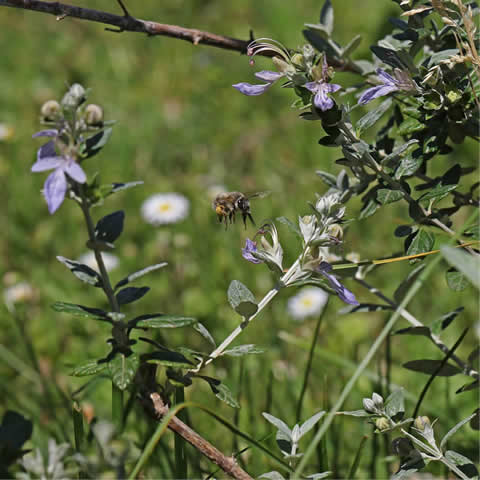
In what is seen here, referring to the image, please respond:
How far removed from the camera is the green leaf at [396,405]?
4.08ft

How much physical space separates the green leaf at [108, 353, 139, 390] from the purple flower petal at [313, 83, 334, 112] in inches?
20.8

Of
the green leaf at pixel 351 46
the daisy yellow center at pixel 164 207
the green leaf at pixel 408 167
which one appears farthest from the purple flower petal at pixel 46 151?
the daisy yellow center at pixel 164 207

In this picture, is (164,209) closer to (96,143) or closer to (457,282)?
(96,143)

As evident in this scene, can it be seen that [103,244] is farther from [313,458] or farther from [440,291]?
[440,291]

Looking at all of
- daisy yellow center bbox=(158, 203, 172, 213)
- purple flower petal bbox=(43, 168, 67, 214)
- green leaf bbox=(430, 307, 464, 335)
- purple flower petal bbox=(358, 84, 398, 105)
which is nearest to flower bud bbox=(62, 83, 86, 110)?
purple flower petal bbox=(43, 168, 67, 214)

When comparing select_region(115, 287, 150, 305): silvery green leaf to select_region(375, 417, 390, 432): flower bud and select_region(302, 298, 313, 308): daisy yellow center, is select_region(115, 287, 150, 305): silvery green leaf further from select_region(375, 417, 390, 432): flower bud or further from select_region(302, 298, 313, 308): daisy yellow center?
select_region(302, 298, 313, 308): daisy yellow center

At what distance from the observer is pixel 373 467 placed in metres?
1.73

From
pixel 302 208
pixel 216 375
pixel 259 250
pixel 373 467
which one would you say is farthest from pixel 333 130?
pixel 302 208

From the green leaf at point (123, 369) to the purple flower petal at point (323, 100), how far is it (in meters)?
0.53

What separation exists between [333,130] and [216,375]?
125cm

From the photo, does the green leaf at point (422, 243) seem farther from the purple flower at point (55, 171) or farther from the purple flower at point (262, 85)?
the purple flower at point (55, 171)

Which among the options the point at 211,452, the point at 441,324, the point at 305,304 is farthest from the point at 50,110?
the point at 305,304

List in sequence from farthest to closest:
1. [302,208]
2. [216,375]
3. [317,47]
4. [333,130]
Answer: [302,208] → [216,375] → [317,47] → [333,130]

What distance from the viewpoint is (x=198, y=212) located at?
3531mm
